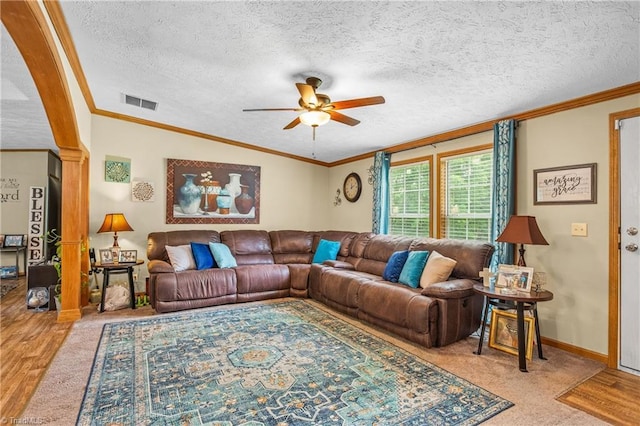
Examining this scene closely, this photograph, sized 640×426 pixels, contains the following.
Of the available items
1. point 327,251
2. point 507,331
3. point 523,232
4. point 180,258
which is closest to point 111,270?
point 180,258

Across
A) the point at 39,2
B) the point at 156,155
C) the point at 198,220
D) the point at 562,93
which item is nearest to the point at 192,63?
the point at 39,2

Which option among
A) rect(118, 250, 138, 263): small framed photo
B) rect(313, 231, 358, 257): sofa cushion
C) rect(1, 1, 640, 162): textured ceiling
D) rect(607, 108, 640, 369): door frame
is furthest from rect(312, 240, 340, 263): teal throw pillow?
rect(607, 108, 640, 369): door frame

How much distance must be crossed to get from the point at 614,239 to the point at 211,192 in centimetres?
516

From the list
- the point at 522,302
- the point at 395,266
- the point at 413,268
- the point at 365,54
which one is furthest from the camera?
the point at 395,266

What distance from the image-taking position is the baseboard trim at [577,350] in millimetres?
2967

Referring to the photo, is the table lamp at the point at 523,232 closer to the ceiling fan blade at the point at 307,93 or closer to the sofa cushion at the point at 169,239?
the ceiling fan blade at the point at 307,93

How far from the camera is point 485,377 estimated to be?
104 inches

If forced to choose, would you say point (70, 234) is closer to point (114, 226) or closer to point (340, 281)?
point (114, 226)

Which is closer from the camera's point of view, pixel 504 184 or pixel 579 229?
pixel 579 229

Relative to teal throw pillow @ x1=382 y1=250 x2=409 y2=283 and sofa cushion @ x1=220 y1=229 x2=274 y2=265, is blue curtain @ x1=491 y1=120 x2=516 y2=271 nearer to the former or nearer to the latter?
teal throw pillow @ x1=382 y1=250 x2=409 y2=283

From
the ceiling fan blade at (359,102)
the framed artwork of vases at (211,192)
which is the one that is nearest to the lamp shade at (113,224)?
the framed artwork of vases at (211,192)

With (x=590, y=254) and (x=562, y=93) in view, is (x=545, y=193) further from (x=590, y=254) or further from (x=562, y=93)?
(x=562, y=93)

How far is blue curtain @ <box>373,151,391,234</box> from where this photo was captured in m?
5.37

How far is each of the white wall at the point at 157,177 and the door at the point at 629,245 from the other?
4.77 meters
